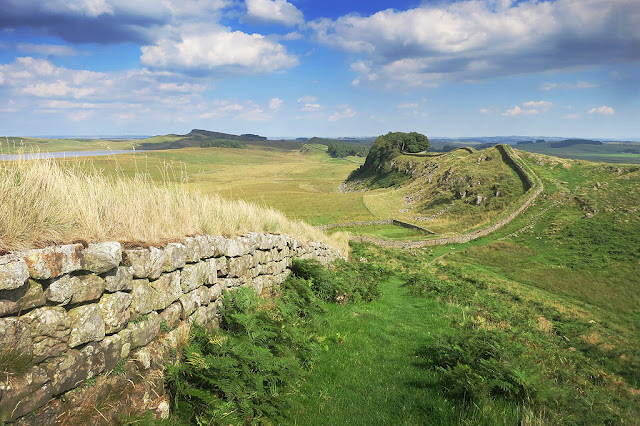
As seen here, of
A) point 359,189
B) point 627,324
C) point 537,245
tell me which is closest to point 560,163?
point 537,245

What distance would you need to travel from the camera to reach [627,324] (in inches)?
707

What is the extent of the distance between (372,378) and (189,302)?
161 inches

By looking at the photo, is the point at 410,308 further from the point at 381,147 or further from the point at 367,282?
the point at 381,147

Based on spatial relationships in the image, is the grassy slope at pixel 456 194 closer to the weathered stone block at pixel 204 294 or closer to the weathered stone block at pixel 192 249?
the weathered stone block at pixel 204 294

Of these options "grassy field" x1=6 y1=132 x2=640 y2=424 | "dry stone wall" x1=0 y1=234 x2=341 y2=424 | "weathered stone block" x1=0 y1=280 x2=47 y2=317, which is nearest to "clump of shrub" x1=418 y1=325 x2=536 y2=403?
"grassy field" x1=6 y1=132 x2=640 y2=424

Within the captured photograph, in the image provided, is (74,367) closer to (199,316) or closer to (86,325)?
(86,325)

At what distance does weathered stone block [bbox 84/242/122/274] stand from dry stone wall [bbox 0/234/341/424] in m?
0.01

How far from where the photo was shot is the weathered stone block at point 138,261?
5184mm

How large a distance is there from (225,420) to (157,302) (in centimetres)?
218

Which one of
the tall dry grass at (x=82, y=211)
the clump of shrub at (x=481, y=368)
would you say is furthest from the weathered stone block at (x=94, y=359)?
the clump of shrub at (x=481, y=368)

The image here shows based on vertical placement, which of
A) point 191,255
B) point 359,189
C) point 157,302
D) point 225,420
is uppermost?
point 191,255

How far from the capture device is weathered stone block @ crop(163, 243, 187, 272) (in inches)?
236

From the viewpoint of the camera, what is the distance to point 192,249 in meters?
6.79

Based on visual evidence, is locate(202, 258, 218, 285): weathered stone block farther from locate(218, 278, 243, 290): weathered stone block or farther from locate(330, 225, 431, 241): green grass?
locate(330, 225, 431, 241): green grass
